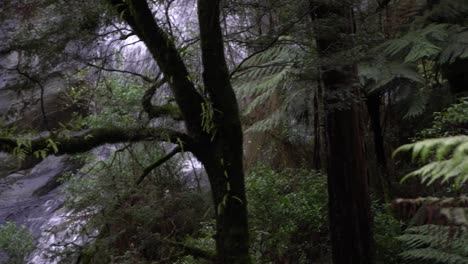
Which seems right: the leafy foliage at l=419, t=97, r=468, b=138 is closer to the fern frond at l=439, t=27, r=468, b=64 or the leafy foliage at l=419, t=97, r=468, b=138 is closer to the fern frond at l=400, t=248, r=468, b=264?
the fern frond at l=439, t=27, r=468, b=64

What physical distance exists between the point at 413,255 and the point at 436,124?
176 cm

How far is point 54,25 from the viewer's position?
4789 mm

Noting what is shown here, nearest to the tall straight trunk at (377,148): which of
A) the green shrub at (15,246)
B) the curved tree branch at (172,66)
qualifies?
the curved tree branch at (172,66)

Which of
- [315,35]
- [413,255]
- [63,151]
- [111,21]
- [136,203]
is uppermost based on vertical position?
[111,21]

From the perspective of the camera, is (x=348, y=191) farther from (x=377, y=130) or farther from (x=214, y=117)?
(x=377, y=130)

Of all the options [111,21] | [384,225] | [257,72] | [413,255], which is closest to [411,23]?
[257,72]

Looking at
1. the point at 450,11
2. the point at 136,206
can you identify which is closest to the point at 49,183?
the point at 136,206

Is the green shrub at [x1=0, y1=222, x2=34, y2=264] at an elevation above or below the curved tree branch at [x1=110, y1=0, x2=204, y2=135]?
below

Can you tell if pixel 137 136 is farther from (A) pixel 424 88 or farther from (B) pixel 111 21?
(A) pixel 424 88

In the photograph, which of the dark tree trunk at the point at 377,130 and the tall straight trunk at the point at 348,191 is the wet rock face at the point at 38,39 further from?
the dark tree trunk at the point at 377,130

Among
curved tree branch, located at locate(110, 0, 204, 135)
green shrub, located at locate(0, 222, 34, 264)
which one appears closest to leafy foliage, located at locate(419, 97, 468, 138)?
curved tree branch, located at locate(110, 0, 204, 135)

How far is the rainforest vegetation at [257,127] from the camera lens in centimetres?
428

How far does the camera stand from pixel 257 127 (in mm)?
8023

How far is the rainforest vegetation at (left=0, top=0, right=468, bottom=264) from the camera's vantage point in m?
4.28
